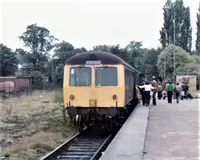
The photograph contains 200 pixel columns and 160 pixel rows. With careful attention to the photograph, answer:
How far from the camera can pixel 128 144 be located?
35.7 feet

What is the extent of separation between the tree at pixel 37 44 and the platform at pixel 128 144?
7014cm

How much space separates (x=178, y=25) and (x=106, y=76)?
58557 millimetres

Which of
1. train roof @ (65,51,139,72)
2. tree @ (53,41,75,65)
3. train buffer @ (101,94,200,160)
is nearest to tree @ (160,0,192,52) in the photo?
tree @ (53,41,75,65)

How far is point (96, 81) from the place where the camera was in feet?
51.1

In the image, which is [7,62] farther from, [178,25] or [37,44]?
[178,25]

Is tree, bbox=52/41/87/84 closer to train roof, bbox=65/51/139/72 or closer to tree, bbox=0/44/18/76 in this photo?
tree, bbox=0/44/18/76

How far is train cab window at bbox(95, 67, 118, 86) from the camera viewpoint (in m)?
15.6

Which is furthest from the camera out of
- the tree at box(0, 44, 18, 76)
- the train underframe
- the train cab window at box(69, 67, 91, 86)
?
the tree at box(0, 44, 18, 76)

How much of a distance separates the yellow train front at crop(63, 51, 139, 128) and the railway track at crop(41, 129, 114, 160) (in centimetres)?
65

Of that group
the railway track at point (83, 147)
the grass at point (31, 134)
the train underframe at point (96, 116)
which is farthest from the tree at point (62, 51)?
the railway track at point (83, 147)

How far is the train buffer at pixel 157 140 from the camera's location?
959 centimetres

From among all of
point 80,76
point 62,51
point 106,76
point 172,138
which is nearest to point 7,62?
point 62,51

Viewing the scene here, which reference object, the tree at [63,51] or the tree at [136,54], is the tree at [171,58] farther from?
the tree at [63,51]

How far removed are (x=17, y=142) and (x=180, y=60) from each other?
56.3 meters
